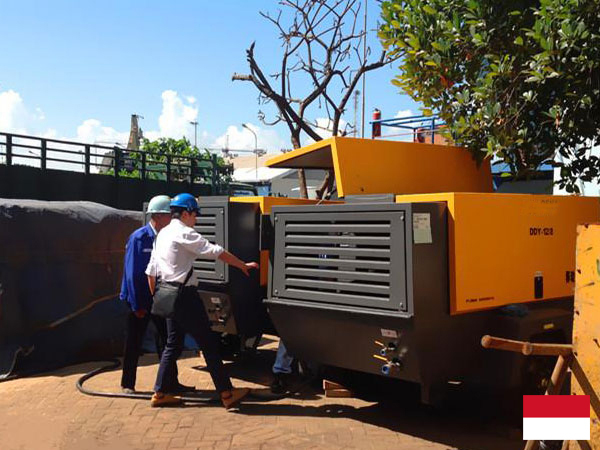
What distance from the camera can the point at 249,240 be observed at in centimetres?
582

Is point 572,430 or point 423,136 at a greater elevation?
point 423,136

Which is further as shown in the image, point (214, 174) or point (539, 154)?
point (214, 174)

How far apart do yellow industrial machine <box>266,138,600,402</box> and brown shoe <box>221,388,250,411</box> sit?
0.71 m

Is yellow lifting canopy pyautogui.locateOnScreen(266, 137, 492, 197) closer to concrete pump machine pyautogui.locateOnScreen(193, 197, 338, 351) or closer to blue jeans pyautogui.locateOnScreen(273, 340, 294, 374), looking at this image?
concrete pump machine pyautogui.locateOnScreen(193, 197, 338, 351)

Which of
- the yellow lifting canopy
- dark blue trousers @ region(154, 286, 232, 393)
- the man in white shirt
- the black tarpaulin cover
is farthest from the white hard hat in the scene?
the black tarpaulin cover

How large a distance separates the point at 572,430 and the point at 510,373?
66.5 inches

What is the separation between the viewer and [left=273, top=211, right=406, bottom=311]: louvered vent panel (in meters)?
Answer: 4.25

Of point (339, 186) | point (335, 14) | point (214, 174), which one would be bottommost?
point (339, 186)

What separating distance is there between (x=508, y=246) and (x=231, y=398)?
2.75 m

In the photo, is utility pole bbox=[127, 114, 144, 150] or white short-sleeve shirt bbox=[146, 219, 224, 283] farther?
utility pole bbox=[127, 114, 144, 150]

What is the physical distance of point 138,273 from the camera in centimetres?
591

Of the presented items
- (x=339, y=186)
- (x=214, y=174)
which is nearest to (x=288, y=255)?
(x=339, y=186)

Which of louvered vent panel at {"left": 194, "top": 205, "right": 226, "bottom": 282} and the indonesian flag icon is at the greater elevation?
louvered vent panel at {"left": 194, "top": 205, "right": 226, "bottom": 282}

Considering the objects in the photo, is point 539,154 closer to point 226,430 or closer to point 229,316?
point 229,316
